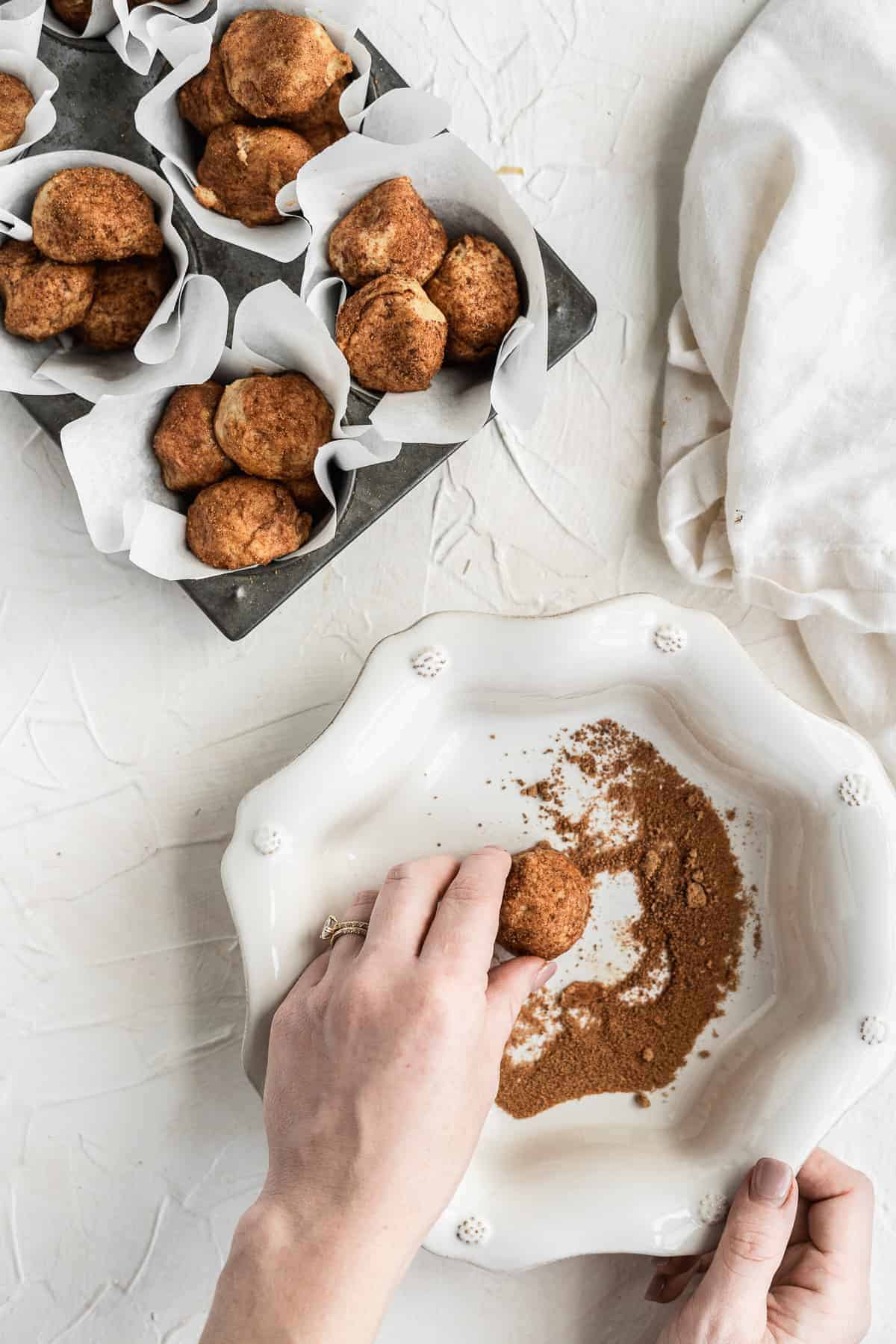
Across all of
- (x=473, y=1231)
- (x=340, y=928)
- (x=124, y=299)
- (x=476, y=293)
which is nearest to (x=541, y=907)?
(x=340, y=928)

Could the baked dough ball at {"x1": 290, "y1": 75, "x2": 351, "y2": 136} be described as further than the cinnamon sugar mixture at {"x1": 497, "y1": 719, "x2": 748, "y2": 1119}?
No

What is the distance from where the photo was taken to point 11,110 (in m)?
0.89

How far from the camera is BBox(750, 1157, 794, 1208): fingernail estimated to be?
919 millimetres

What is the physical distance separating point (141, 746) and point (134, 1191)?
439 millimetres

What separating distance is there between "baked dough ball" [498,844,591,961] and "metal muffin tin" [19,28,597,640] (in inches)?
12.5

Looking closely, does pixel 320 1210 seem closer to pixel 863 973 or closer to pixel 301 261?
pixel 863 973

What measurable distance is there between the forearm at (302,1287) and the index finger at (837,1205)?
43cm

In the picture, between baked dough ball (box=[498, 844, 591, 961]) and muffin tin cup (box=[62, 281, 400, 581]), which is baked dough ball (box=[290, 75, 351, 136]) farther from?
baked dough ball (box=[498, 844, 591, 961])

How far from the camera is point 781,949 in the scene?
1.01 m

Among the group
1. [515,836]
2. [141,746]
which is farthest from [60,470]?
[515,836]

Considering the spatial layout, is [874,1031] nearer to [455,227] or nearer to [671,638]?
[671,638]

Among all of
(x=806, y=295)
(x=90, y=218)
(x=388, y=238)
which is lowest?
(x=90, y=218)

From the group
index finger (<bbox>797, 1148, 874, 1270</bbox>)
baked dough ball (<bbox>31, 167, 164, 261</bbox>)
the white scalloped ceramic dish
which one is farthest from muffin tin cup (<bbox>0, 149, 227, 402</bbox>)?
index finger (<bbox>797, 1148, 874, 1270</bbox>)

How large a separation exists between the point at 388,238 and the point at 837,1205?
953 mm
